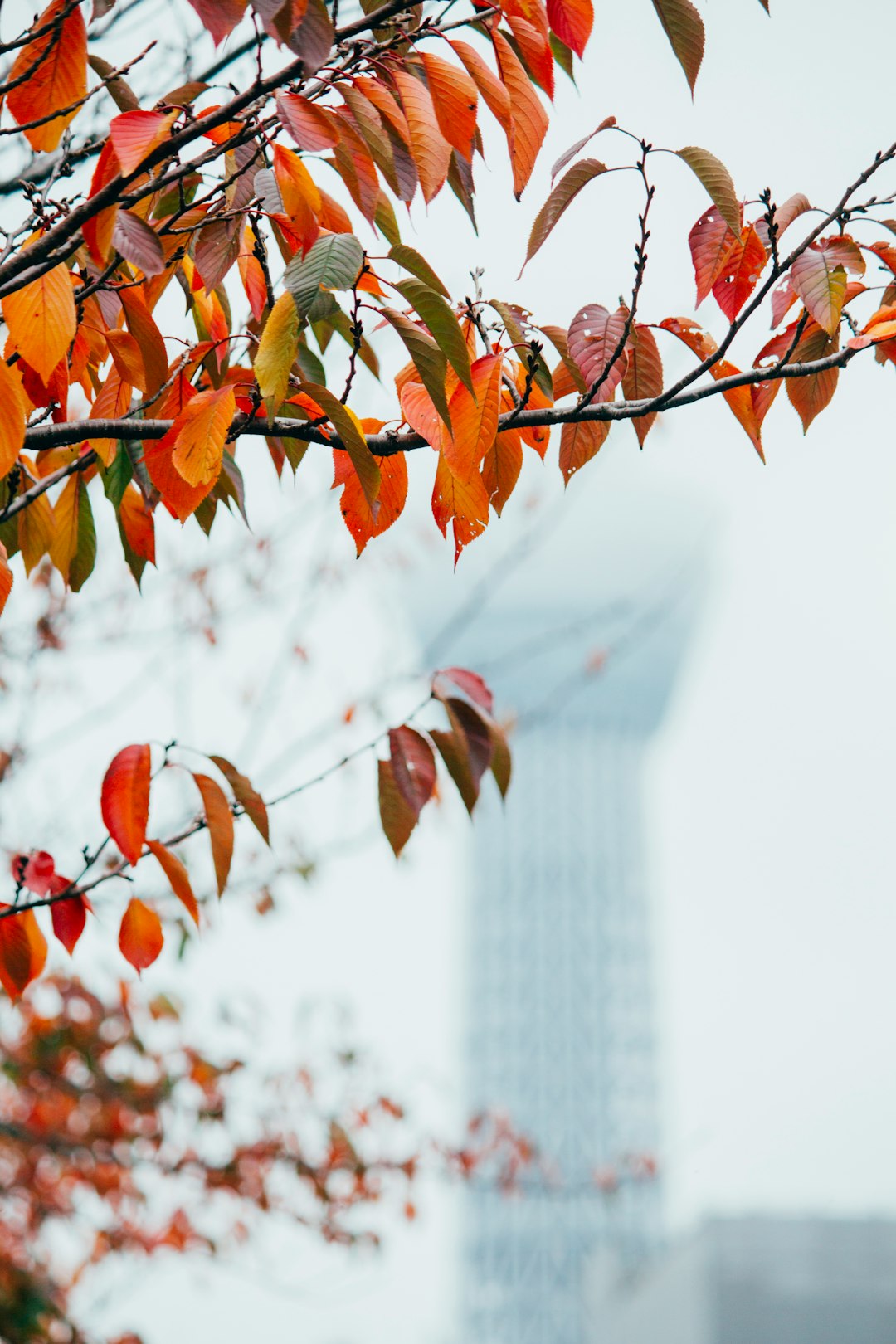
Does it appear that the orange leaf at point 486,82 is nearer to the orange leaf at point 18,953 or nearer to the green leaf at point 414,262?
the green leaf at point 414,262

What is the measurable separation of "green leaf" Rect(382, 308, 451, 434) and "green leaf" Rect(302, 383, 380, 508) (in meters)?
0.07

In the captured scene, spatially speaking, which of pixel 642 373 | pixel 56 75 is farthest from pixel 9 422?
pixel 642 373

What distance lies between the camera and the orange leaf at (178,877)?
4.22 ft

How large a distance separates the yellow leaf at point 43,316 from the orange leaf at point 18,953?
62cm

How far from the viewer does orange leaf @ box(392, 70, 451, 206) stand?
1074mm

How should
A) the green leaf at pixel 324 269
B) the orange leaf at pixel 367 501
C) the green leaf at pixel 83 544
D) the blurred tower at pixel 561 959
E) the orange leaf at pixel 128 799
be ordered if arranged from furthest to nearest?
the blurred tower at pixel 561 959 → the green leaf at pixel 83 544 → the orange leaf at pixel 128 799 → the orange leaf at pixel 367 501 → the green leaf at pixel 324 269

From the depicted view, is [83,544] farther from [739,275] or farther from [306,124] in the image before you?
[739,275]

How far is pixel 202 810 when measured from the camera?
1.39m

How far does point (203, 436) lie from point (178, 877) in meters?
0.51

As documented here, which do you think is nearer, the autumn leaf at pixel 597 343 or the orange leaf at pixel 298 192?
the orange leaf at pixel 298 192

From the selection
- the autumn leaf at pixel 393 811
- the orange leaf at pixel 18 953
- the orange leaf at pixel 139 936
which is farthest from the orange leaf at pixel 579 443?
the orange leaf at pixel 18 953

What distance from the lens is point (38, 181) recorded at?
188 centimetres

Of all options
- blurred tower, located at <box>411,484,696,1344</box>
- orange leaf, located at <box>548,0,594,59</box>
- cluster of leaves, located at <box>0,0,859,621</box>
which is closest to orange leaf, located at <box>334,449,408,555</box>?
cluster of leaves, located at <box>0,0,859,621</box>

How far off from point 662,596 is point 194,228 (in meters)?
2.50
